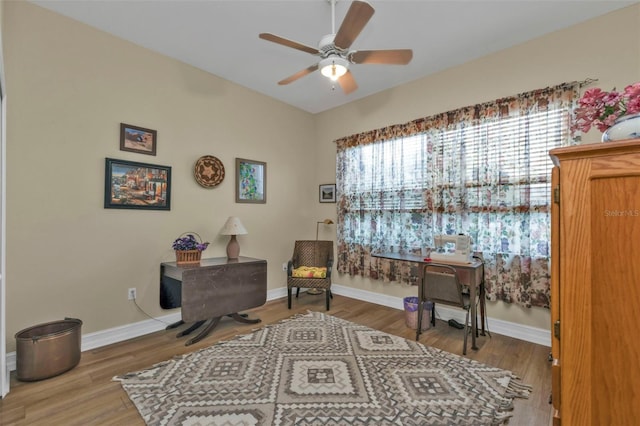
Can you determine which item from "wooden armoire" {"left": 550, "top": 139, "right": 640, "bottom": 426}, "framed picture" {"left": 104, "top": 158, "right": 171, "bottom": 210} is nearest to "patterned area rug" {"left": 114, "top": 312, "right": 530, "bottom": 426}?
"wooden armoire" {"left": 550, "top": 139, "right": 640, "bottom": 426}

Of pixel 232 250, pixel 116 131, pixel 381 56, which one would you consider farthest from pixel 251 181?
pixel 381 56

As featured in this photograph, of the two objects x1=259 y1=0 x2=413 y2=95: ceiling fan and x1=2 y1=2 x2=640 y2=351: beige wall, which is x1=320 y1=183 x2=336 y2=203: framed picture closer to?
x1=2 y1=2 x2=640 y2=351: beige wall

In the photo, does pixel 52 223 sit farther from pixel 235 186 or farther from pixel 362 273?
pixel 362 273

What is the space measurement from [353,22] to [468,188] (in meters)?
2.06

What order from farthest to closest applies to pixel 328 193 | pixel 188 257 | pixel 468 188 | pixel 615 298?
1. pixel 328 193
2. pixel 468 188
3. pixel 188 257
4. pixel 615 298

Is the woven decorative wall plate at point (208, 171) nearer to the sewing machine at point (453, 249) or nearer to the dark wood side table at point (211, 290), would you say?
the dark wood side table at point (211, 290)

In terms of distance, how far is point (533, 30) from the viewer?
2592mm

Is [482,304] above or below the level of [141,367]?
above

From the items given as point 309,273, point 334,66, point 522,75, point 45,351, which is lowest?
point 45,351

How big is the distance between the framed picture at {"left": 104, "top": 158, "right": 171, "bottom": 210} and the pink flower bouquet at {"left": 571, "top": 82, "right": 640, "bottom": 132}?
322cm

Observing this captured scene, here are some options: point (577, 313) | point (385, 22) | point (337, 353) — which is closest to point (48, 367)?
point (337, 353)

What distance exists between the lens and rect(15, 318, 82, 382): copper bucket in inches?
78.8

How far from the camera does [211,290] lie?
267 cm

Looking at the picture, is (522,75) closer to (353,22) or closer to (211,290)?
(353,22)
